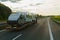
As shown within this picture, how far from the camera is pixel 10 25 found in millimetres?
28781

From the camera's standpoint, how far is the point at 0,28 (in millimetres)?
27891

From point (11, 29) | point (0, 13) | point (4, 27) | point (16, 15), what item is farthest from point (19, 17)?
point (0, 13)

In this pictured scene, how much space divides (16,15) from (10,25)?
2.05 meters

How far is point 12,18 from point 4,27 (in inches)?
65.5

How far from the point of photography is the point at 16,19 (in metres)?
28.7

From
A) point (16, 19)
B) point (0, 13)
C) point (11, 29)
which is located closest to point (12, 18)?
point (16, 19)

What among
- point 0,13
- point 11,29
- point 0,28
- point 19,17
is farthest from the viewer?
point 0,13

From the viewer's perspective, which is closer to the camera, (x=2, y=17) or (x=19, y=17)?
(x=19, y=17)

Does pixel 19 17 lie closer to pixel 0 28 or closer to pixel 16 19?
pixel 16 19

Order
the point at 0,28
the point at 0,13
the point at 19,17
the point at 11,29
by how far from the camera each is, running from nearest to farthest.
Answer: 1. the point at 11,29
2. the point at 0,28
3. the point at 19,17
4. the point at 0,13

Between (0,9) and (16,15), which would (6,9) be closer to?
(0,9)

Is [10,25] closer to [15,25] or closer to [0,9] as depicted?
[15,25]

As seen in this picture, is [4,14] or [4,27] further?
[4,14]

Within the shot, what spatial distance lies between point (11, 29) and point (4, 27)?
3.34 meters
